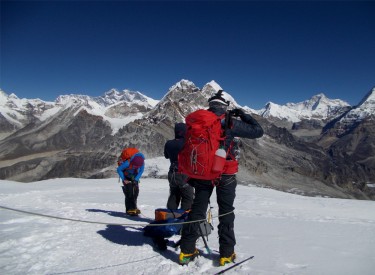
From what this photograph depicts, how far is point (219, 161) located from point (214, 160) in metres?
0.08

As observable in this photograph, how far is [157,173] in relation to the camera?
83875 mm

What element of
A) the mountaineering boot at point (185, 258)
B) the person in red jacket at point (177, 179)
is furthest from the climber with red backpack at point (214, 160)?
the person in red jacket at point (177, 179)

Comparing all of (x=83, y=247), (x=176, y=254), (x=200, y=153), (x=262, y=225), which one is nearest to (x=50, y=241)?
(x=83, y=247)

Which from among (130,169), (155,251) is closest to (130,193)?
(130,169)

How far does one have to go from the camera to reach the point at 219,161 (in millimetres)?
5750

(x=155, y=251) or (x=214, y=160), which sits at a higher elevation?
(x=214, y=160)

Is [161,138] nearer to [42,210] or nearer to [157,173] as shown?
[157,173]

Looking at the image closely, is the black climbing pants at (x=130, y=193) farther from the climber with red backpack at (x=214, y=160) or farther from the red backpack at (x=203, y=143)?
the red backpack at (x=203, y=143)

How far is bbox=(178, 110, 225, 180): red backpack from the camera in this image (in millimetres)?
5773

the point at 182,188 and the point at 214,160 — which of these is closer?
the point at 214,160

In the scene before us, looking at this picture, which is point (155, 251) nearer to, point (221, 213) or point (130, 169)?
point (221, 213)

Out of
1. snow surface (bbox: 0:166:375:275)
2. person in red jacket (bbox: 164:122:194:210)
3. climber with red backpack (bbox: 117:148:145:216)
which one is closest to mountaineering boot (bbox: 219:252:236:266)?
snow surface (bbox: 0:166:375:275)

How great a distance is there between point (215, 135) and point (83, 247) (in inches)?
143

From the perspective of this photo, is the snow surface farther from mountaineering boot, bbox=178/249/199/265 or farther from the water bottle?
the water bottle
